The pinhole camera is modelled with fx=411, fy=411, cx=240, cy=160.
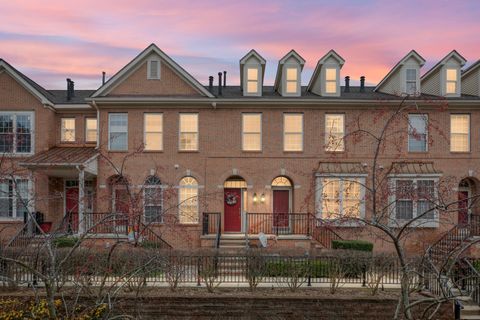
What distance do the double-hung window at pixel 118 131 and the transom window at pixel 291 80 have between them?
334 inches

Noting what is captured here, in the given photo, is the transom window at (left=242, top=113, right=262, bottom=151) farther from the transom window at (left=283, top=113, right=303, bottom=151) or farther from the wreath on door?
the wreath on door

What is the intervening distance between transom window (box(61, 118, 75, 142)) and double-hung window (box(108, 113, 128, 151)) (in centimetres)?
285

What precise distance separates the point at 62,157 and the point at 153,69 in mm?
6234

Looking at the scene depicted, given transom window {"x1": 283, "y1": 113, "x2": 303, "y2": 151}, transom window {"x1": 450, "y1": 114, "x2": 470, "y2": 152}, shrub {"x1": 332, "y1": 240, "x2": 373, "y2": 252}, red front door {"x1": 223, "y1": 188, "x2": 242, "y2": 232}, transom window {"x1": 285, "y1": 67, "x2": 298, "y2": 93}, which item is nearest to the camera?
shrub {"x1": 332, "y1": 240, "x2": 373, "y2": 252}

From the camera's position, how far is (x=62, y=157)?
64.7 ft

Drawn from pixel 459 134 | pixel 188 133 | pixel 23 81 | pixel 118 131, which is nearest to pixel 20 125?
pixel 23 81

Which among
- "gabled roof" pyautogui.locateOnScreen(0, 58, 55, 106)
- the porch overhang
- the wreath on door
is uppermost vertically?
"gabled roof" pyautogui.locateOnScreen(0, 58, 55, 106)

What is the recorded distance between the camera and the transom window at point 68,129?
2242cm

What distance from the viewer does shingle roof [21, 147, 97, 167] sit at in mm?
19016

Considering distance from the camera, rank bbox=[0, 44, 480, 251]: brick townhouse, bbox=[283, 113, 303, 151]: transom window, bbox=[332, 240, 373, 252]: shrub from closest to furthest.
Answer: bbox=[332, 240, 373, 252]: shrub, bbox=[0, 44, 480, 251]: brick townhouse, bbox=[283, 113, 303, 151]: transom window

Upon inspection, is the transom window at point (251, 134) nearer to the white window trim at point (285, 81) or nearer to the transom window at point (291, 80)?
the white window trim at point (285, 81)

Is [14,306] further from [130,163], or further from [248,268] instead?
[130,163]

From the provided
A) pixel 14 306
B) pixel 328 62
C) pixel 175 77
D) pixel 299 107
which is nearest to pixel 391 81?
pixel 328 62

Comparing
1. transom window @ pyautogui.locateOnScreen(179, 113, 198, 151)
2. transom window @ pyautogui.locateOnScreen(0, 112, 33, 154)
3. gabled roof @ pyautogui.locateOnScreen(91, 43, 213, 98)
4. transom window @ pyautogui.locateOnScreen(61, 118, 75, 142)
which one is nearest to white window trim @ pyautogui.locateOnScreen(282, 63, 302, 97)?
gabled roof @ pyautogui.locateOnScreen(91, 43, 213, 98)
